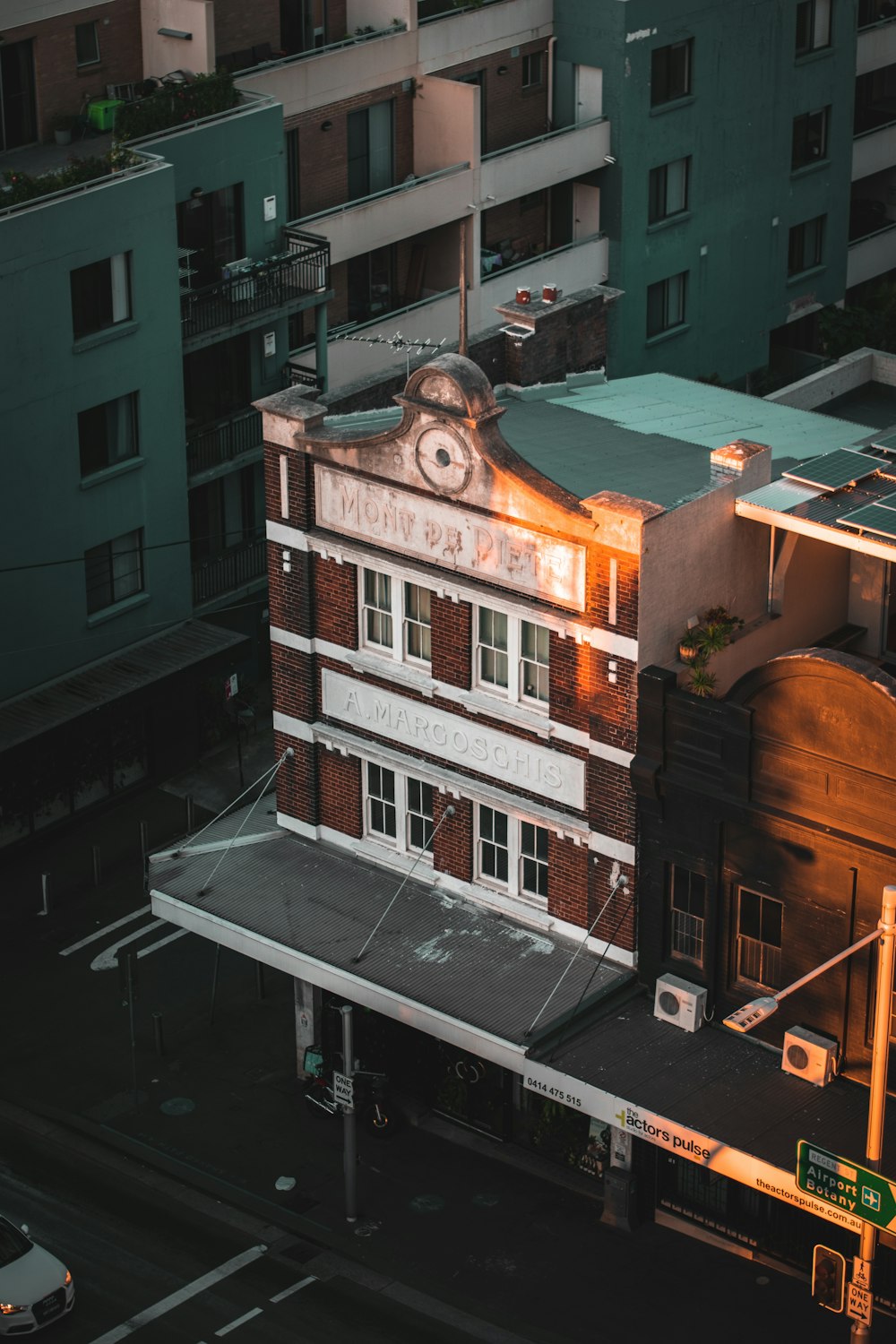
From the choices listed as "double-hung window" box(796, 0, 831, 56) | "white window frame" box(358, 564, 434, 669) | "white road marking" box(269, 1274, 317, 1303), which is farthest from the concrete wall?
"double-hung window" box(796, 0, 831, 56)

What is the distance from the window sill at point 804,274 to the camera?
78312 mm

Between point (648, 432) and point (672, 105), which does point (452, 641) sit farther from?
point (672, 105)

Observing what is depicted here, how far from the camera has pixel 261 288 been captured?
2463 inches

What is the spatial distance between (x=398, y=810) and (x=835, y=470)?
11.3 m

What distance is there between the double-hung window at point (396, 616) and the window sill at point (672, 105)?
1183 inches

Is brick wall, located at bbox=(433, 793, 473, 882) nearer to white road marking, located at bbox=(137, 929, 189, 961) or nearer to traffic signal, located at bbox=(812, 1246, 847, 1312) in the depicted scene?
white road marking, located at bbox=(137, 929, 189, 961)

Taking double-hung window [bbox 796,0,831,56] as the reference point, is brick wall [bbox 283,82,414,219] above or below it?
below

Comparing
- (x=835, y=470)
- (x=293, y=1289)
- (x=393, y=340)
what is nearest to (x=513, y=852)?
(x=293, y=1289)

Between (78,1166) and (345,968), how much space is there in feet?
24.2

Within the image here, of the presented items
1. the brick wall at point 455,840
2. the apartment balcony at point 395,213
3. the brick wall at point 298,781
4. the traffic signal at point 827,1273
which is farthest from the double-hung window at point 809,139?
the traffic signal at point 827,1273

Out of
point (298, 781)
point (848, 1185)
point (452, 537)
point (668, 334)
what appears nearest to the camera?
point (848, 1185)

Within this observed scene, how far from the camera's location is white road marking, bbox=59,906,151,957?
56.0 meters

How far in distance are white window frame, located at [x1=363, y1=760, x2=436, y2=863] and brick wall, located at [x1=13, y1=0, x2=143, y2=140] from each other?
2281cm

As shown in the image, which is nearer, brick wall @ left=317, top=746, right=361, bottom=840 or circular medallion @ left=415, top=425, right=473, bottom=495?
circular medallion @ left=415, top=425, right=473, bottom=495
